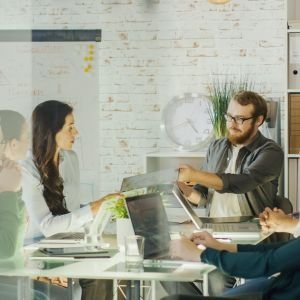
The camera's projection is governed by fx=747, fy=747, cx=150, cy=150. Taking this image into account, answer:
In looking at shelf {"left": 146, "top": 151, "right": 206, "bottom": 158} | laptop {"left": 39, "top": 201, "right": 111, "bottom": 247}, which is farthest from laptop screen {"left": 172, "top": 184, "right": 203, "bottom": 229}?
laptop {"left": 39, "top": 201, "right": 111, "bottom": 247}

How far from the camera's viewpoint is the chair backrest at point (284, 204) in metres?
2.58

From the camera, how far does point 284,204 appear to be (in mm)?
2602

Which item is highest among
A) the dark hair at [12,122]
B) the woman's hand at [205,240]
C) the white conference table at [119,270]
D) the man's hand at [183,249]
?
the dark hair at [12,122]

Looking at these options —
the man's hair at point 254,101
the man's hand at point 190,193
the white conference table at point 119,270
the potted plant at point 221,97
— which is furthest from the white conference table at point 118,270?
the man's hair at point 254,101

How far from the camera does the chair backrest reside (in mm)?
2580

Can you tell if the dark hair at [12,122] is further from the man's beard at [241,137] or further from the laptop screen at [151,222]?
the man's beard at [241,137]

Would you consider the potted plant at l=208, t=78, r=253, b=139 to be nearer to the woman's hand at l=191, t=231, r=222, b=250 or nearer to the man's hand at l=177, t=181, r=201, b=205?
the man's hand at l=177, t=181, r=201, b=205

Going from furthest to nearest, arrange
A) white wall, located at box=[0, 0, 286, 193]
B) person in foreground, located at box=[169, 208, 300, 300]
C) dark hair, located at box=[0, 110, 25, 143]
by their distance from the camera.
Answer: white wall, located at box=[0, 0, 286, 193], dark hair, located at box=[0, 110, 25, 143], person in foreground, located at box=[169, 208, 300, 300]

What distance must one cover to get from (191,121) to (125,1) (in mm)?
455

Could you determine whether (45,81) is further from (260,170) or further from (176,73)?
(260,170)

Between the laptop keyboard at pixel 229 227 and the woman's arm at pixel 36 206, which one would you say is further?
Answer: the laptop keyboard at pixel 229 227

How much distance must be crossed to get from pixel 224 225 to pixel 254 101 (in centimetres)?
43

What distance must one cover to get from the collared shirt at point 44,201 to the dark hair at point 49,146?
14 mm

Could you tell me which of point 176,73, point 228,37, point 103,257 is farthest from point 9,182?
point 228,37
